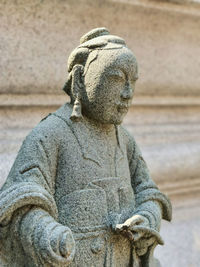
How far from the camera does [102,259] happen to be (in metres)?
1.26

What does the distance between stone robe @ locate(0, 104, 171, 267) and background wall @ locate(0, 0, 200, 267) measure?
0.66 meters

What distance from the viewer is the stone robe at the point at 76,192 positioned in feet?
3.81

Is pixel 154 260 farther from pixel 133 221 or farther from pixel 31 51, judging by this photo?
pixel 31 51

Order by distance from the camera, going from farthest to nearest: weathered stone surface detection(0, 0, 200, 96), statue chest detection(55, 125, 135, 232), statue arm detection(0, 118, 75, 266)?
weathered stone surface detection(0, 0, 200, 96) → statue chest detection(55, 125, 135, 232) → statue arm detection(0, 118, 75, 266)

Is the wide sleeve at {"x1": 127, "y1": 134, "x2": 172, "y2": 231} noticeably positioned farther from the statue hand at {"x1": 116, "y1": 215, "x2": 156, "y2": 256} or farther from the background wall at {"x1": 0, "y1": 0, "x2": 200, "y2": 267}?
the background wall at {"x1": 0, "y1": 0, "x2": 200, "y2": 267}

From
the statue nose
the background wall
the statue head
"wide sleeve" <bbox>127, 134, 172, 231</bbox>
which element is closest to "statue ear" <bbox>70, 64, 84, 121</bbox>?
the statue head

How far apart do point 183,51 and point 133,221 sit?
4.56 ft

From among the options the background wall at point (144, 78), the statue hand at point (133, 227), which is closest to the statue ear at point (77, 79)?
the statue hand at point (133, 227)

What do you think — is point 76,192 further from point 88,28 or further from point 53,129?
point 88,28

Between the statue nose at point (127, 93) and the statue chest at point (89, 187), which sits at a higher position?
the statue nose at point (127, 93)

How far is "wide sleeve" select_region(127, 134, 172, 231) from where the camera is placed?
4.35ft

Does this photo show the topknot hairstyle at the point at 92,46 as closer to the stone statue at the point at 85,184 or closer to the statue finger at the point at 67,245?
the stone statue at the point at 85,184

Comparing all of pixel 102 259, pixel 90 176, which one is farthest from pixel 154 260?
pixel 90 176

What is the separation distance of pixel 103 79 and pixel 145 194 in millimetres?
323
